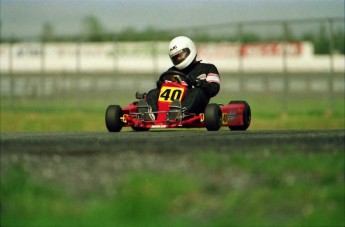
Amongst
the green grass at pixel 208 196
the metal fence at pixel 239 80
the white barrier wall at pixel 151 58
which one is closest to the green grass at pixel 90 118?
the metal fence at pixel 239 80

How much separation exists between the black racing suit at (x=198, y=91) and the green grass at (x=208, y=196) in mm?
6417

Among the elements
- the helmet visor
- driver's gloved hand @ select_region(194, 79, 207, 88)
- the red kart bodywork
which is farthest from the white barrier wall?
driver's gloved hand @ select_region(194, 79, 207, 88)

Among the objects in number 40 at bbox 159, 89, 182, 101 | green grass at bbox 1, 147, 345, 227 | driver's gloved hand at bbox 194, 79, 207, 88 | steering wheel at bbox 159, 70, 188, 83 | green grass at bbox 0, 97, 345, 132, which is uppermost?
steering wheel at bbox 159, 70, 188, 83

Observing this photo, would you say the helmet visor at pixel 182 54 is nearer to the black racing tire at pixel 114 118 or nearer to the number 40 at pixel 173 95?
the number 40 at pixel 173 95

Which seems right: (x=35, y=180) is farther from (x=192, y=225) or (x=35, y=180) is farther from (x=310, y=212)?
(x=310, y=212)

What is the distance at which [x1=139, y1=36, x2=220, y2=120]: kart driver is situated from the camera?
13180 millimetres

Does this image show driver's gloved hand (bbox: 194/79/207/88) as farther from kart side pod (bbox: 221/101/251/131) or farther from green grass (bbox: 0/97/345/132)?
green grass (bbox: 0/97/345/132)

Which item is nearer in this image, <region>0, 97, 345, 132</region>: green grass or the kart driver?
the kart driver

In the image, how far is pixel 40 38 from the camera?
27.6 meters

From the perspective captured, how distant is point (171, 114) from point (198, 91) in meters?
0.55

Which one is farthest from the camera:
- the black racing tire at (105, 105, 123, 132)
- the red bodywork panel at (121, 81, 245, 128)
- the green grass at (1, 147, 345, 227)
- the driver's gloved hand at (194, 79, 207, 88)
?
the black racing tire at (105, 105, 123, 132)

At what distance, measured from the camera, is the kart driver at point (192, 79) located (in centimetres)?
1318

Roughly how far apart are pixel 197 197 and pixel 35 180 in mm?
1058

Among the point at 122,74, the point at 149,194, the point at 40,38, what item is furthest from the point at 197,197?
the point at 122,74
